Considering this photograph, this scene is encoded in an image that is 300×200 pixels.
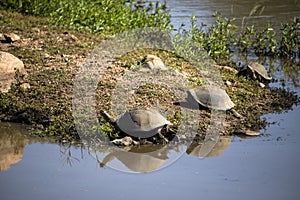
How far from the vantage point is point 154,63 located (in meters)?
7.49

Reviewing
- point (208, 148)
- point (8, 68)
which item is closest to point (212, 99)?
point (208, 148)

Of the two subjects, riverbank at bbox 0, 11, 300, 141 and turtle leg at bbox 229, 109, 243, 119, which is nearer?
riverbank at bbox 0, 11, 300, 141

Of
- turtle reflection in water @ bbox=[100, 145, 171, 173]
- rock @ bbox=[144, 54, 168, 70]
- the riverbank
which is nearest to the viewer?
turtle reflection in water @ bbox=[100, 145, 171, 173]

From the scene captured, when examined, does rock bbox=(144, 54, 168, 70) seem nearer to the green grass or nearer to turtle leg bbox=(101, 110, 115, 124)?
turtle leg bbox=(101, 110, 115, 124)

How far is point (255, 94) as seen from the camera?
23.7ft

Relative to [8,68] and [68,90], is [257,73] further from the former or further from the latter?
[8,68]

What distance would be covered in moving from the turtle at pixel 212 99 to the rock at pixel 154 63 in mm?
960

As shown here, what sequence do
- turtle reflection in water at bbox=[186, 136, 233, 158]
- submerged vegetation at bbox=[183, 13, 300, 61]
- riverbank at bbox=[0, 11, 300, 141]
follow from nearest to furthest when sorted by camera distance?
turtle reflection in water at bbox=[186, 136, 233, 158], riverbank at bbox=[0, 11, 300, 141], submerged vegetation at bbox=[183, 13, 300, 61]

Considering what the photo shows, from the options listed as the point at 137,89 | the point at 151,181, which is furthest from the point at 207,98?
the point at 151,181

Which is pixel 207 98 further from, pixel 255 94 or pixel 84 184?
pixel 84 184

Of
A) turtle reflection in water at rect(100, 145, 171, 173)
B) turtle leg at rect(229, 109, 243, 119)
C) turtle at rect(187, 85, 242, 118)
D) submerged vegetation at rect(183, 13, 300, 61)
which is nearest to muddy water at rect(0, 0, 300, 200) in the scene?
turtle reflection in water at rect(100, 145, 171, 173)

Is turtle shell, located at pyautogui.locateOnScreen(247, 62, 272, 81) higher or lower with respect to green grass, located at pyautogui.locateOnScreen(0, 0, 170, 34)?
lower

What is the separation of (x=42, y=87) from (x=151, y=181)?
237 cm

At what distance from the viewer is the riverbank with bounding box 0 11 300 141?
624cm
